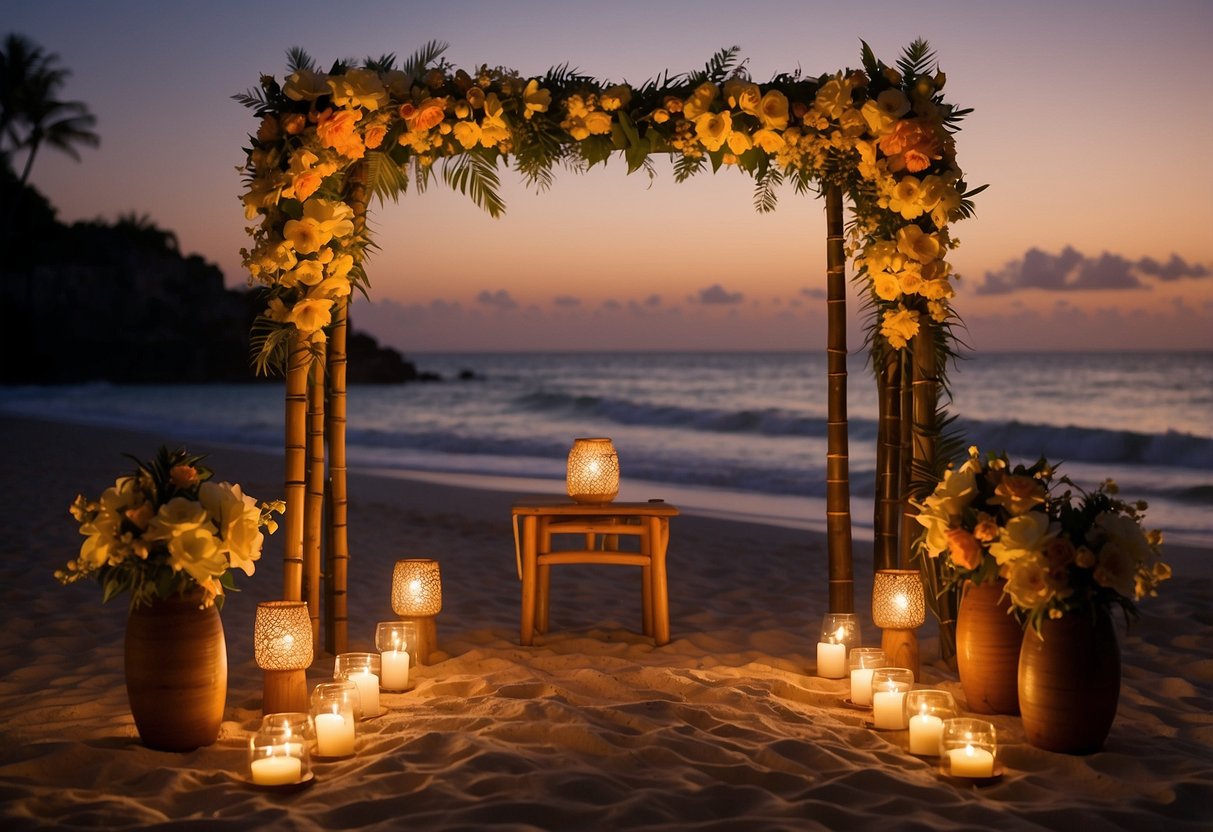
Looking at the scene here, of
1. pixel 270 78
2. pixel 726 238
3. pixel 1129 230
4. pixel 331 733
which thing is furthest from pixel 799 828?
pixel 726 238

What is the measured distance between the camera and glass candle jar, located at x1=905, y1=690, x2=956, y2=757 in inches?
124

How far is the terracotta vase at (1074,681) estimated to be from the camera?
123 inches

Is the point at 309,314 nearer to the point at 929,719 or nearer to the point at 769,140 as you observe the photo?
the point at 769,140

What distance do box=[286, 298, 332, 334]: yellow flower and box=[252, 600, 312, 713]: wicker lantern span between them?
1.08m

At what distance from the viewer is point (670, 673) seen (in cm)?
396

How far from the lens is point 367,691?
139 inches

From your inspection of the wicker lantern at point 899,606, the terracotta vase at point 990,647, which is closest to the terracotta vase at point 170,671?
the wicker lantern at point 899,606

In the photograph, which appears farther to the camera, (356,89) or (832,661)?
(832,661)

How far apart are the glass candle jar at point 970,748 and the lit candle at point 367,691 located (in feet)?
6.12

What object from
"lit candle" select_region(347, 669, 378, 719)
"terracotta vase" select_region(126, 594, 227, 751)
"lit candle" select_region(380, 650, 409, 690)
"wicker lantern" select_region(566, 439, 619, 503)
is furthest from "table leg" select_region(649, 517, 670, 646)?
"terracotta vase" select_region(126, 594, 227, 751)

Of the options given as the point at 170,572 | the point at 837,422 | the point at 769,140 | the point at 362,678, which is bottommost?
the point at 362,678

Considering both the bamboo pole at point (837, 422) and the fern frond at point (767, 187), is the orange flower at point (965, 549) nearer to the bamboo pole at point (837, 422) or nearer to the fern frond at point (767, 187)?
the bamboo pole at point (837, 422)

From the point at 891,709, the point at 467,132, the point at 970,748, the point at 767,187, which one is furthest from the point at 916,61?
the point at 970,748

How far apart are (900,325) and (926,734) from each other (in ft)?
5.66
